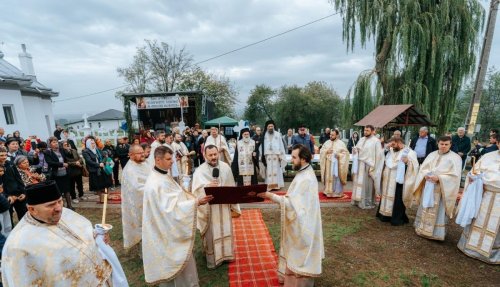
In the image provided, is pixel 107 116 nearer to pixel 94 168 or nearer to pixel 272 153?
pixel 94 168

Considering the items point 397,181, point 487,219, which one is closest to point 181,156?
point 397,181

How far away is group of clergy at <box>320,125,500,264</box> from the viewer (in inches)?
191

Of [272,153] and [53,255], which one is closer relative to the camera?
[53,255]

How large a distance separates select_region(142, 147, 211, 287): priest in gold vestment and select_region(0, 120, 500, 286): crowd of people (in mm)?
13

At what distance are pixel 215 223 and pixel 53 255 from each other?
2651 mm

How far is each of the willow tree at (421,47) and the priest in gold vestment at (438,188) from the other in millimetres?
7642

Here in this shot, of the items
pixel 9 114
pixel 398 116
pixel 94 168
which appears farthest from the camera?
pixel 9 114

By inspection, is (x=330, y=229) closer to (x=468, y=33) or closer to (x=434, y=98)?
(x=434, y=98)

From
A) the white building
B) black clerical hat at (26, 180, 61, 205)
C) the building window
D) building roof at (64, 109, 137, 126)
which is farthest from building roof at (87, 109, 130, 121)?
black clerical hat at (26, 180, 61, 205)

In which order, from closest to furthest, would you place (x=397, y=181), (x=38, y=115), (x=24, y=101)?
(x=397, y=181) < (x=24, y=101) < (x=38, y=115)

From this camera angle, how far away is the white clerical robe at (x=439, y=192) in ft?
17.5

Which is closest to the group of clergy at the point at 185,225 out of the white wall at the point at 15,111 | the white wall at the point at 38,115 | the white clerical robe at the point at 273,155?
the white clerical robe at the point at 273,155

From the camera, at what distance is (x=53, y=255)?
6.76ft

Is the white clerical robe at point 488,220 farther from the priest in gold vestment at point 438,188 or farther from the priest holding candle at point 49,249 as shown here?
the priest holding candle at point 49,249
